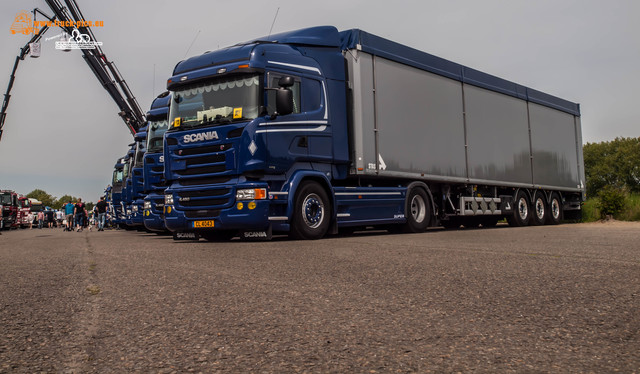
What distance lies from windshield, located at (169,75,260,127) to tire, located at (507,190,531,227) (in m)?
9.88

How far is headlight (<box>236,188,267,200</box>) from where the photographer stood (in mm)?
10000

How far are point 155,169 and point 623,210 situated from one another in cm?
1543

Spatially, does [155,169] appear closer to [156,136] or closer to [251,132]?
Answer: [156,136]

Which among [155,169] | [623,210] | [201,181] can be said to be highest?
[155,169]

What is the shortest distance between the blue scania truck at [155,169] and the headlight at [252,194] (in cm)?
503

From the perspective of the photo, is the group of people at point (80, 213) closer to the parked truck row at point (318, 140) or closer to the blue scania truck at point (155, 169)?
the blue scania truck at point (155, 169)

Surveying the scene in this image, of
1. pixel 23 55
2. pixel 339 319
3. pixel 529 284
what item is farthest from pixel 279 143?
pixel 23 55

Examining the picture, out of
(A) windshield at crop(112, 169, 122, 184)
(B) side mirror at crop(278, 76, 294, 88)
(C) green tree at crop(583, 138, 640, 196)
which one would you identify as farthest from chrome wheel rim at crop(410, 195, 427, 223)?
(C) green tree at crop(583, 138, 640, 196)

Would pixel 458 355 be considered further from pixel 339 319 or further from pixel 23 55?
pixel 23 55

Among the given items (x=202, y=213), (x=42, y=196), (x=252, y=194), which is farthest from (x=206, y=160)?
(x=42, y=196)

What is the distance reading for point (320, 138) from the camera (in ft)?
36.1

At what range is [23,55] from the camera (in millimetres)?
26906

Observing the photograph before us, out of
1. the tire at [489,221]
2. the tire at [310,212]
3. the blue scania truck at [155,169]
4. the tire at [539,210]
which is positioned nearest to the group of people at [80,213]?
the blue scania truck at [155,169]

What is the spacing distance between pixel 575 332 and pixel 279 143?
7.72 meters
